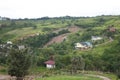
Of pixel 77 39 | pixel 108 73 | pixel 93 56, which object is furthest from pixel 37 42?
pixel 108 73

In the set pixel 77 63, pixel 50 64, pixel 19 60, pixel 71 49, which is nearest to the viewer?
pixel 19 60

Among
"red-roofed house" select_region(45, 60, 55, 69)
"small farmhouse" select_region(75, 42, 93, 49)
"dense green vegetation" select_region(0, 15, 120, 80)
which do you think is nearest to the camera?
"dense green vegetation" select_region(0, 15, 120, 80)

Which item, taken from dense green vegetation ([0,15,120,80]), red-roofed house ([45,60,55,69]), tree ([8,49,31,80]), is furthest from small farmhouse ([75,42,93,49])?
tree ([8,49,31,80])

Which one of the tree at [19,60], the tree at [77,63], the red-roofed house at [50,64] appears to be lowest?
the red-roofed house at [50,64]

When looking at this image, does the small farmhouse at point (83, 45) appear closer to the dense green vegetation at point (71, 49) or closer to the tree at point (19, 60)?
the dense green vegetation at point (71, 49)

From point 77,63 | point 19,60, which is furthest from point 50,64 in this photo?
point 19,60

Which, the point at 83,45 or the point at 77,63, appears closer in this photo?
the point at 77,63

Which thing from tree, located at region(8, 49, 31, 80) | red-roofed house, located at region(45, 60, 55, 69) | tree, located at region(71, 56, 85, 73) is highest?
tree, located at region(8, 49, 31, 80)

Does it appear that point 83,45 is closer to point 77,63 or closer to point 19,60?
point 77,63

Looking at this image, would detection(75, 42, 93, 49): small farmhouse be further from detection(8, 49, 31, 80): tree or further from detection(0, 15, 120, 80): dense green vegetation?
detection(8, 49, 31, 80): tree

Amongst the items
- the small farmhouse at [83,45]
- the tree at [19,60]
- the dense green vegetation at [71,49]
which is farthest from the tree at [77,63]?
the small farmhouse at [83,45]

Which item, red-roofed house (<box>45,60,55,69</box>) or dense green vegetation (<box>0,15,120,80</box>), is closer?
dense green vegetation (<box>0,15,120,80</box>)

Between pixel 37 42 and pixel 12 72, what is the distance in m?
79.9

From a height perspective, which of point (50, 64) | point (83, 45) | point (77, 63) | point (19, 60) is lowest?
point (50, 64)
